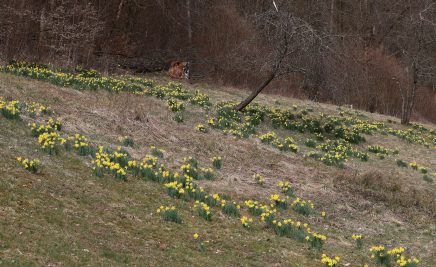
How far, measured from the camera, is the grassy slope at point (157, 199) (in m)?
6.52

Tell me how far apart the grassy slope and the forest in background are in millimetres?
4496

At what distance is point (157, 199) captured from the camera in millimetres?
8797

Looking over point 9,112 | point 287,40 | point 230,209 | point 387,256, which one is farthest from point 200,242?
point 287,40

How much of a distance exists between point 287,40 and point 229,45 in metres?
14.2

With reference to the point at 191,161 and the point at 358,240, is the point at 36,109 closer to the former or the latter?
the point at 191,161

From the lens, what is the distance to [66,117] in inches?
471

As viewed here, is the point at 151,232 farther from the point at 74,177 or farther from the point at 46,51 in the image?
the point at 46,51

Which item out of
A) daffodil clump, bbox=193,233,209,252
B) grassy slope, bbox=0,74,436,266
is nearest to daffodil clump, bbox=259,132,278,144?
grassy slope, bbox=0,74,436,266

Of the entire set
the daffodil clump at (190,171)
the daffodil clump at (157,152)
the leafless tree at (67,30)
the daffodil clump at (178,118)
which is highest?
the leafless tree at (67,30)

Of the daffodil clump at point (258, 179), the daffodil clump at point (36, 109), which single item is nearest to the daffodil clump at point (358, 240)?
the daffodil clump at point (258, 179)

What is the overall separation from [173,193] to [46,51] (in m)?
16.2

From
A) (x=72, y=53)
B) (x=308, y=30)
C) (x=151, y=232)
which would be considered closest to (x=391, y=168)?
(x=308, y=30)

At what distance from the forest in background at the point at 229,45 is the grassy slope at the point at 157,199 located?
4.50 m

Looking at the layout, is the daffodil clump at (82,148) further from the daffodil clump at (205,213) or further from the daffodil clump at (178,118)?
the daffodil clump at (178,118)
